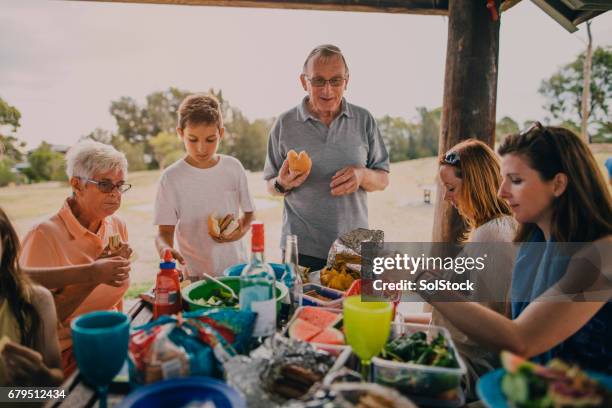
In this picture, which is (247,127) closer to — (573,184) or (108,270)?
(108,270)

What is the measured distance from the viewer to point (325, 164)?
279cm

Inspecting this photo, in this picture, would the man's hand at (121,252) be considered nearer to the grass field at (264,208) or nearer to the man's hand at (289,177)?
A: the man's hand at (289,177)

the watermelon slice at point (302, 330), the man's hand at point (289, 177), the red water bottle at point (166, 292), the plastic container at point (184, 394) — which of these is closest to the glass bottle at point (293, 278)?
the watermelon slice at point (302, 330)

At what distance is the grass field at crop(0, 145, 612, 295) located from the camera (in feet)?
29.2

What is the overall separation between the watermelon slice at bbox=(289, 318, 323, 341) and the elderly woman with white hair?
0.77 metres

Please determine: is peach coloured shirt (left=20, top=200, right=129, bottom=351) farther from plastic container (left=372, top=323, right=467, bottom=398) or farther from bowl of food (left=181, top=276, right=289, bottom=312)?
plastic container (left=372, top=323, right=467, bottom=398)

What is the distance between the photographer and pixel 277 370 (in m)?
1.04

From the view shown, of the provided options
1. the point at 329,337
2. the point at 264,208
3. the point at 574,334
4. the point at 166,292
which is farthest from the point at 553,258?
the point at 264,208

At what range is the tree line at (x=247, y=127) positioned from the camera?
927 centimetres

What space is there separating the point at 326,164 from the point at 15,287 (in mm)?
1839

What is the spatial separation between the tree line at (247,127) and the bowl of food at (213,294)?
810cm

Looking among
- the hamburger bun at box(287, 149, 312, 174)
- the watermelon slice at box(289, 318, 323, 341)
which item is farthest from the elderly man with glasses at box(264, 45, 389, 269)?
the watermelon slice at box(289, 318, 323, 341)

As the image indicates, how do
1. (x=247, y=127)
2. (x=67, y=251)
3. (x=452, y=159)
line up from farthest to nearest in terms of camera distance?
(x=247, y=127), (x=452, y=159), (x=67, y=251)

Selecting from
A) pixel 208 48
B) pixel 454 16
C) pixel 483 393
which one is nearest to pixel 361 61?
pixel 208 48
